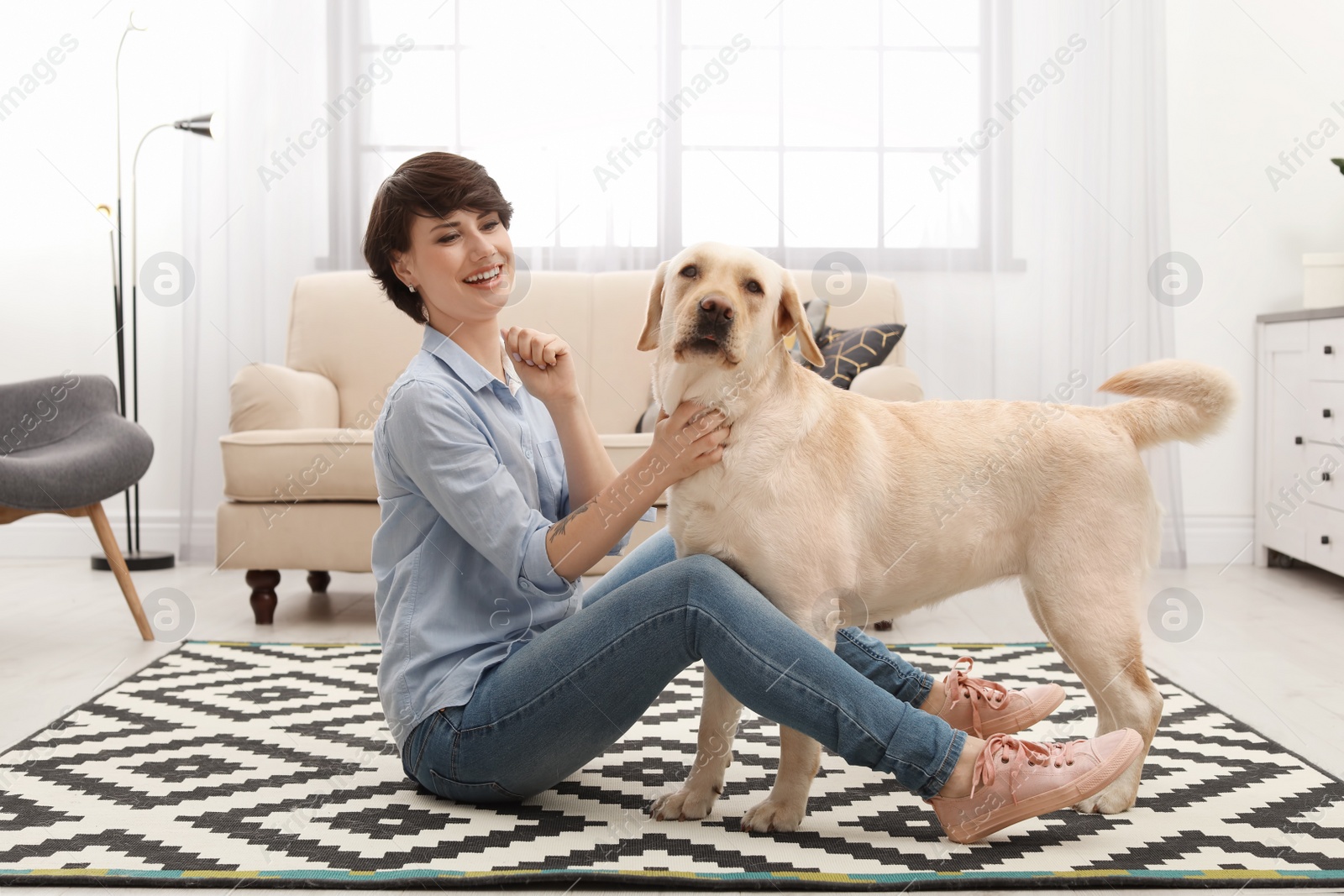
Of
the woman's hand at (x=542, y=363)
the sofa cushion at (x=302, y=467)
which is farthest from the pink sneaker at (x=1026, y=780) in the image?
the sofa cushion at (x=302, y=467)

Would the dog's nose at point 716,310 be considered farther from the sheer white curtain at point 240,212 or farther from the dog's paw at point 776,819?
the sheer white curtain at point 240,212

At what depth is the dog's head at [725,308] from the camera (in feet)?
5.09

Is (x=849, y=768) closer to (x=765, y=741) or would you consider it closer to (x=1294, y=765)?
(x=765, y=741)

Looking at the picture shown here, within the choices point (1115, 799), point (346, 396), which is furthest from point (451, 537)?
point (346, 396)

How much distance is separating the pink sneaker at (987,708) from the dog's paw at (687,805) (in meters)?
0.46

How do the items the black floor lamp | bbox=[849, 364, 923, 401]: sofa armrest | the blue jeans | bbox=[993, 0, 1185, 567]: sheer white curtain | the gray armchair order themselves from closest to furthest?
the blue jeans → the gray armchair → bbox=[849, 364, 923, 401]: sofa armrest → the black floor lamp → bbox=[993, 0, 1185, 567]: sheer white curtain

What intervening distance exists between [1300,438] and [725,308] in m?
3.38

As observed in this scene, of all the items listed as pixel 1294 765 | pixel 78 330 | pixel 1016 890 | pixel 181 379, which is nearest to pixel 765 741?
pixel 1016 890

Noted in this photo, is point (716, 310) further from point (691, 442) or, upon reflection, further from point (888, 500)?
point (888, 500)

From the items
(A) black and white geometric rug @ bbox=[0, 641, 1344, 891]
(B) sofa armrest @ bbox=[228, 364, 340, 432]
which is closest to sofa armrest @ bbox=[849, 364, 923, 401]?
(A) black and white geometric rug @ bbox=[0, 641, 1344, 891]

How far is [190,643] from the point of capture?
2.93m

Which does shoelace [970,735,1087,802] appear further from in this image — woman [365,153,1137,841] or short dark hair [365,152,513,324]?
short dark hair [365,152,513,324]

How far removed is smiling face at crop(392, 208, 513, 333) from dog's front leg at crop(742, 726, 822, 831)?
0.82 metres

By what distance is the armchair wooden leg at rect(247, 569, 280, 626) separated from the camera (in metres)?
3.22
